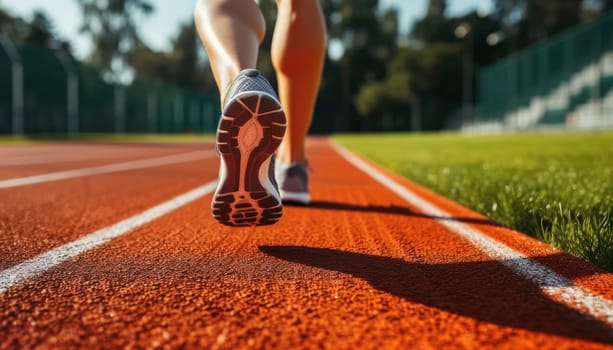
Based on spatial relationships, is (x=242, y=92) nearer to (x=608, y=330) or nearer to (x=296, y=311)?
(x=296, y=311)

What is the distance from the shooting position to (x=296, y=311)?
46.6 inches

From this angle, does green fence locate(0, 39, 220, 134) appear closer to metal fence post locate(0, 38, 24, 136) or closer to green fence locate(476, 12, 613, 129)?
metal fence post locate(0, 38, 24, 136)

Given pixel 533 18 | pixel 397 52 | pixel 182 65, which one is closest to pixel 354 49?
pixel 397 52

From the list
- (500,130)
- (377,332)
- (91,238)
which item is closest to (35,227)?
(91,238)

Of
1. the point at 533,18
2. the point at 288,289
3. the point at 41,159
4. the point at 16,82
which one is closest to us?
the point at 288,289

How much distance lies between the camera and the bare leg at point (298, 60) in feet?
7.98

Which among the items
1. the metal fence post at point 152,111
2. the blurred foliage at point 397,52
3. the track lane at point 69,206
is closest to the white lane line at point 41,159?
the track lane at point 69,206

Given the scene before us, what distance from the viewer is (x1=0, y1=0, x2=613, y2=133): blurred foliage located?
47.7 metres

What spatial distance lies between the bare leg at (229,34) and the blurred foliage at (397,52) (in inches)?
1650

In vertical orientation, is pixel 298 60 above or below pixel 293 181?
above

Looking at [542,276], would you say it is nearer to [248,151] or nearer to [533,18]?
[248,151]

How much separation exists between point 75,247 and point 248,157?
72 centimetres

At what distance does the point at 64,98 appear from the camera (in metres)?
21.0

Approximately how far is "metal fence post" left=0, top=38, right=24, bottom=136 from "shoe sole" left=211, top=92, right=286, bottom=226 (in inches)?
729
